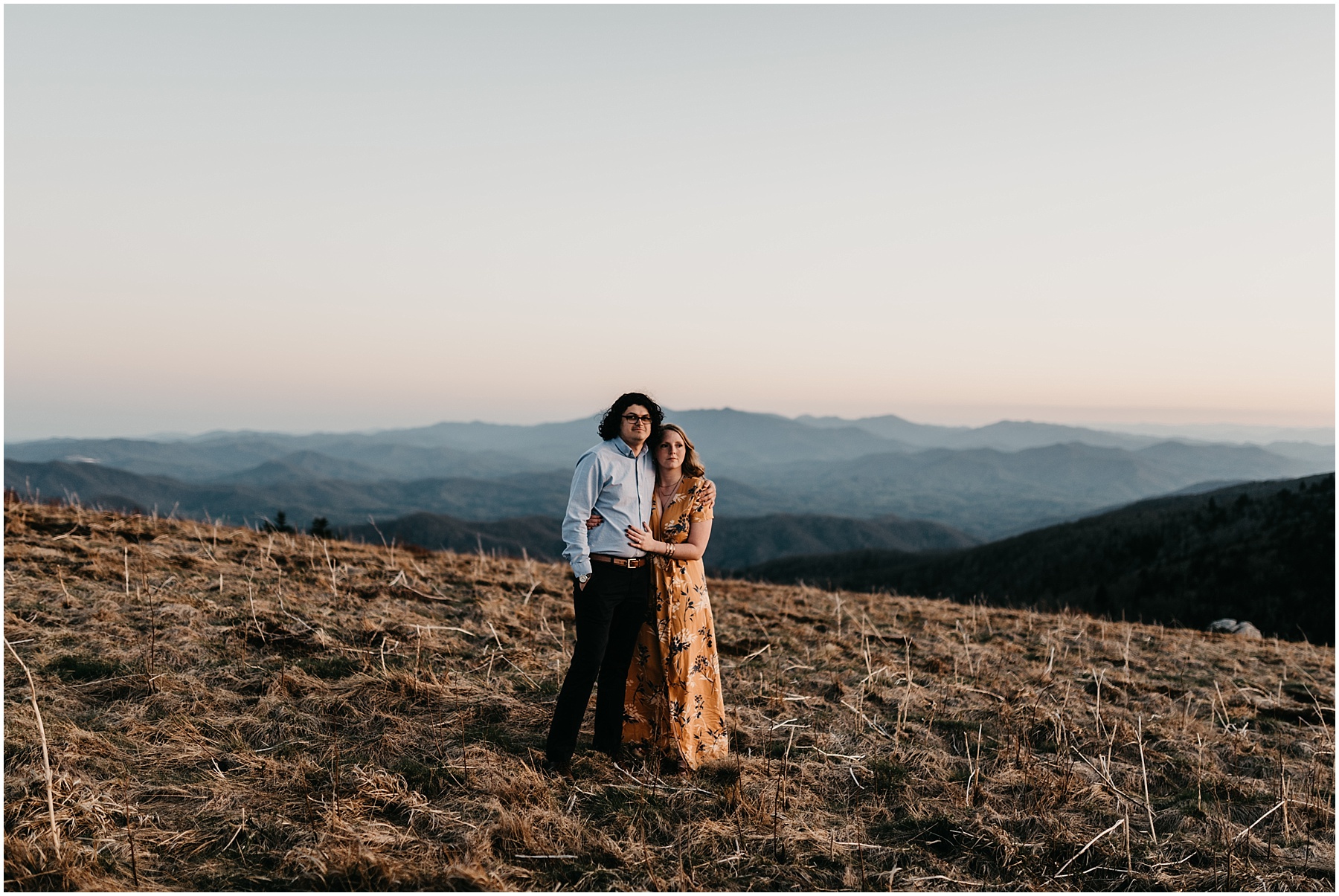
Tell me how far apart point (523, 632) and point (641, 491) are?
433 centimetres

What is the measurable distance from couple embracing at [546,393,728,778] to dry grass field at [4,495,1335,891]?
363 millimetres

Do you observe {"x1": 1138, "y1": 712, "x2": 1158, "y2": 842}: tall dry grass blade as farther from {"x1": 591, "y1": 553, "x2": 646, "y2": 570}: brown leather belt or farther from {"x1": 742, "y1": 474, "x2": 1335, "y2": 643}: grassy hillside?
{"x1": 742, "y1": 474, "x2": 1335, "y2": 643}: grassy hillside

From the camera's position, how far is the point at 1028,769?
582cm

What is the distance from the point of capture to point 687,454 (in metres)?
5.35

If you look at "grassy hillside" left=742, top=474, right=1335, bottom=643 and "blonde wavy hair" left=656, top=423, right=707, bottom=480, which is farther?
"grassy hillside" left=742, top=474, right=1335, bottom=643

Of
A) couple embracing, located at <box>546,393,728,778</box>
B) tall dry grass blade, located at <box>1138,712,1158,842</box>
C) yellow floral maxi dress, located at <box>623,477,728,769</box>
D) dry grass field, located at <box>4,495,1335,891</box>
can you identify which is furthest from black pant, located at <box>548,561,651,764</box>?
tall dry grass blade, located at <box>1138,712,1158,842</box>

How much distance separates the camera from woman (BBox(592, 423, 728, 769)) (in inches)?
207

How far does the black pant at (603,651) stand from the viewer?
197 inches

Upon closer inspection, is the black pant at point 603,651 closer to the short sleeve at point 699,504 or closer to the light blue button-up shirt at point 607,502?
the light blue button-up shirt at point 607,502

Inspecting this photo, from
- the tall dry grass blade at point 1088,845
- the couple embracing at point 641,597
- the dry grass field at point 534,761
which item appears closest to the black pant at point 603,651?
the couple embracing at point 641,597

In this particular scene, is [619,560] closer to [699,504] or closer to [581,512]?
[581,512]

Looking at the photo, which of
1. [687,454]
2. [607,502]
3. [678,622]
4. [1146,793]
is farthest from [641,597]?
[1146,793]

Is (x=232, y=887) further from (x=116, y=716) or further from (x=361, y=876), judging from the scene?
(x=116, y=716)

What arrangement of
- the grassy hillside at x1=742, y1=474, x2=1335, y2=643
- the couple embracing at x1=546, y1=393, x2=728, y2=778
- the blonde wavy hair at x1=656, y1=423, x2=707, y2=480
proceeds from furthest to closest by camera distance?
the grassy hillside at x1=742, y1=474, x2=1335, y2=643, the blonde wavy hair at x1=656, y1=423, x2=707, y2=480, the couple embracing at x1=546, y1=393, x2=728, y2=778
